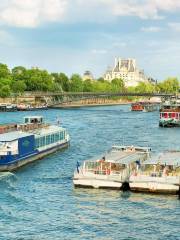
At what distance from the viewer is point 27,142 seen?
3812cm

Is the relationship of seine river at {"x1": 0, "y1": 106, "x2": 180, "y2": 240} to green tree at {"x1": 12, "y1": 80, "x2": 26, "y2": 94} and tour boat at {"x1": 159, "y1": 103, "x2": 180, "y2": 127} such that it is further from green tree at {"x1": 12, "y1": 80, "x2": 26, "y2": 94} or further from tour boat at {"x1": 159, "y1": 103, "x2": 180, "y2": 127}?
green tree at {"x1": 12, "y1": 80, "x2": 26, "y2": 94}

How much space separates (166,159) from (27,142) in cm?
1049

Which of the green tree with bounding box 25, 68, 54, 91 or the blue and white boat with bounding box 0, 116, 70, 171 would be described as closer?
the blue and white boat with bounding box 0, 116, 70, 171

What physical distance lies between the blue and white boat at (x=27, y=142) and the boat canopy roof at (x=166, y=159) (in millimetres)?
8341

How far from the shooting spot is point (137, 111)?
388 ft

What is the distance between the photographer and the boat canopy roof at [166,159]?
96.6ft

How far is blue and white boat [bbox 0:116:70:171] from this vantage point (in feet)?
114

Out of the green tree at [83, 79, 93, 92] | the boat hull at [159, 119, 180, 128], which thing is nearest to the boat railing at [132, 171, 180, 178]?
the boat hull at [159, 119, 180, 128]

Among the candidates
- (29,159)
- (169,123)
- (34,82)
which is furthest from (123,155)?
(34,82)

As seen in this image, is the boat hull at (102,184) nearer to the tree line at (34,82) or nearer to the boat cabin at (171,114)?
the boat cabin at (171,114)

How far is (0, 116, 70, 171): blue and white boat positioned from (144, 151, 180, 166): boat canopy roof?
8.34 metres

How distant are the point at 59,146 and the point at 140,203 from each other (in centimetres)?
1992

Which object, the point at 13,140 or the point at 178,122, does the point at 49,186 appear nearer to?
the point at 13,140

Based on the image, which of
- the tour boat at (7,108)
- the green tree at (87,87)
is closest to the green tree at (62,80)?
the green tree at (87,87)
